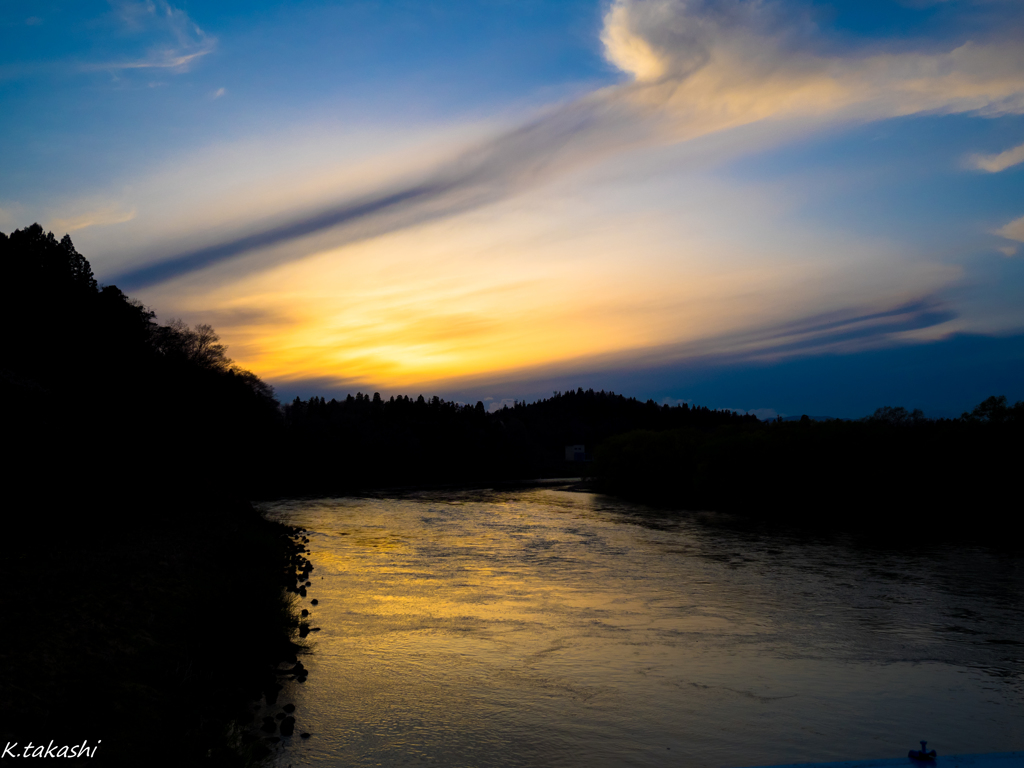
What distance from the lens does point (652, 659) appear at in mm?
17031

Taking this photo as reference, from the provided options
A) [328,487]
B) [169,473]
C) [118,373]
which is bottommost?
[328,487]

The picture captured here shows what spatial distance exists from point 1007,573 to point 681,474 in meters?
50.9

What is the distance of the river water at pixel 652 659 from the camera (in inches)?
477

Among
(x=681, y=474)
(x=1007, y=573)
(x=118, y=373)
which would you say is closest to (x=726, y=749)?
(x=1007, y=573)

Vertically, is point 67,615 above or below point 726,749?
above

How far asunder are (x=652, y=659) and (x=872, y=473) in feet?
187

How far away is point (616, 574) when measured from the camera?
29.7 m

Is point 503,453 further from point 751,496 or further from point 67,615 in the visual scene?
point 67,615

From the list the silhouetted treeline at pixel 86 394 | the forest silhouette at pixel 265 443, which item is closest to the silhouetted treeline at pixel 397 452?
the forest silhouette at pixel 265 443

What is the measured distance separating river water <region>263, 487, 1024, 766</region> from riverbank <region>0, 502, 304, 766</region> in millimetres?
1179

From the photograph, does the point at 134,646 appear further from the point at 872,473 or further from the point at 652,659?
the point at 872,473

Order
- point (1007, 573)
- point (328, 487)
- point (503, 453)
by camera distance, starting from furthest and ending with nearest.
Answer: point (503, 453) → point (328, 487) → point (1007, 573)

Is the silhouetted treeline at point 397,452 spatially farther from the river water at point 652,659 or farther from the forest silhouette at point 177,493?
the river water at point 652,659

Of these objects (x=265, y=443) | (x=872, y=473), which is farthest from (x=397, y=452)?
(x=872, y=473)
